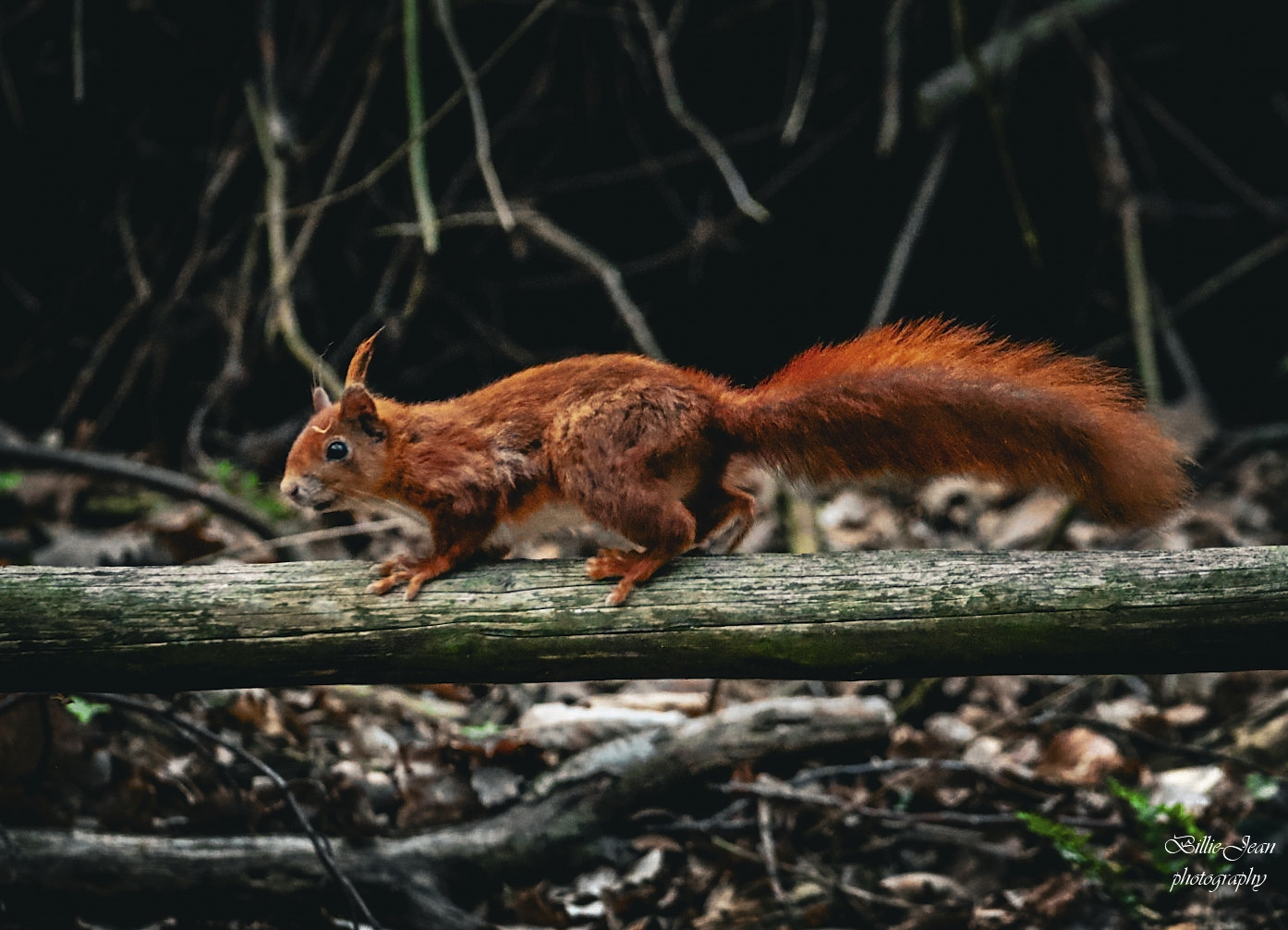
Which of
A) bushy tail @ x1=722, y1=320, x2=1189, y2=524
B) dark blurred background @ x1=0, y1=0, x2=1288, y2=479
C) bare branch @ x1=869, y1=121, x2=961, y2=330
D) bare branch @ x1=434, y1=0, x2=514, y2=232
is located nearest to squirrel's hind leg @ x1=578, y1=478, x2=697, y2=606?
bushy tail @ x1=722, y1=320, x2=1189, y2=524

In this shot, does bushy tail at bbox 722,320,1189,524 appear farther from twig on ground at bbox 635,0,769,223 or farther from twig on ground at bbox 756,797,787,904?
twig on ground at bbox 635,0,769,223

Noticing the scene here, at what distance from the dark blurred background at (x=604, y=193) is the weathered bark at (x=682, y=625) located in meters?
3.02

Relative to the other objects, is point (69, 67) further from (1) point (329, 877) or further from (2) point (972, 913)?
(2) point (972, 913)

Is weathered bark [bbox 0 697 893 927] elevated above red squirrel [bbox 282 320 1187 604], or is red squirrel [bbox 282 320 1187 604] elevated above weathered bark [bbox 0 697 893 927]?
red squirrel [bbox 282 320 1187 604]

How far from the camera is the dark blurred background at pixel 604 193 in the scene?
502cm

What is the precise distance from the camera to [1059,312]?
17.7ft

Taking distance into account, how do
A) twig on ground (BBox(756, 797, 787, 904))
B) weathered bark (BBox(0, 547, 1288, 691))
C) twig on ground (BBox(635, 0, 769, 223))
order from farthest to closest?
twig on ground (BBox(635, 0, 769, 223))
twig on ground (BBox(756, 797, 787, 904))
weathered bark (BBox(0, 547, 1288, 691))

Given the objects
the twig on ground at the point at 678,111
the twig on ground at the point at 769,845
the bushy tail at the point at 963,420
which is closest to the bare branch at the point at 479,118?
the twig on ground at the point at 678,111

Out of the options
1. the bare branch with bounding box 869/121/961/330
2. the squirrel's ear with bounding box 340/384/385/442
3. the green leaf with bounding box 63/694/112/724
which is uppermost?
the bare branch with bounding box 869/121/961/330

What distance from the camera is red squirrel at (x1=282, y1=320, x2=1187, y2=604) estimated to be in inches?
86.5

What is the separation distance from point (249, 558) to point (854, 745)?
7.45 ft

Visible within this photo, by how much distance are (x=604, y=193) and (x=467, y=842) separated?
→ 135 inches

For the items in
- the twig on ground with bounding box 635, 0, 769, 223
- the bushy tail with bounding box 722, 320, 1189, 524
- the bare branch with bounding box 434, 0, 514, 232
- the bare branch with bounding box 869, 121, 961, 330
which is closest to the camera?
the bushy tail with bounding box 722, 320, 1189, 524

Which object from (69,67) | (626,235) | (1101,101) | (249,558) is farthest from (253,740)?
(1101,101)
